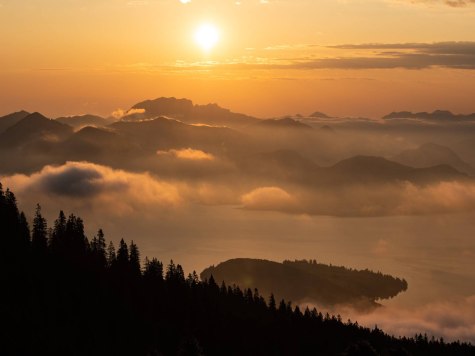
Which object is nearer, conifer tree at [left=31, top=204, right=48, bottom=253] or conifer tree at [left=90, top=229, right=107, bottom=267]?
conifer tree at [left=31, top=204, right=48, bottom=253]

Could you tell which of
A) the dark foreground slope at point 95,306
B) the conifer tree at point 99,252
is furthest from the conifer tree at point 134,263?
the conifer tree at point 99,252

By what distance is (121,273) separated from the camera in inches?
7082

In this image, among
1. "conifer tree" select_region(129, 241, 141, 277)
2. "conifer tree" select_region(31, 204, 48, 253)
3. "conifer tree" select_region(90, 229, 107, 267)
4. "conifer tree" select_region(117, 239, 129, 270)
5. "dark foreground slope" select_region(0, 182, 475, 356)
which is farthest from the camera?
"conifer tree" select_region(129, 241, 141, 277)

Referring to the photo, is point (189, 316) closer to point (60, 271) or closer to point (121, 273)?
point (121, 273)

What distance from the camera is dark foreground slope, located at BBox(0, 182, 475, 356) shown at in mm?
138125

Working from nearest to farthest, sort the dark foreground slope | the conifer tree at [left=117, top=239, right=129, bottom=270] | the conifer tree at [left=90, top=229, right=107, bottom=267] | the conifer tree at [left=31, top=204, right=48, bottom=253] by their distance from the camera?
the dark foreground slope
the conifer tree at [left=31, top=204, right=48, bottom=253]
the conifer tree at [left=90, top=229, right=107, bottom=267]
the conifer tree at [left=117, top=239, right=129, bottom=270]

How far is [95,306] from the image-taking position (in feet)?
512

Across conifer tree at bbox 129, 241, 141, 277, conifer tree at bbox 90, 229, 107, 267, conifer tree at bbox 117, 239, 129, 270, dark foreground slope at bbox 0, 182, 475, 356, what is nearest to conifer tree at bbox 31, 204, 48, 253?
dark foreground slope at bbox 0, 182, 475, 356

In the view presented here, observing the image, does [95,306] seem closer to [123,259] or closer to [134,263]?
[123,259]

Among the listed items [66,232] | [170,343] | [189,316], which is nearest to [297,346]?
[189,316]

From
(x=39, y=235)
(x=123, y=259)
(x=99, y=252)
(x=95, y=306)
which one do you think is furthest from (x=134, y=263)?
(x=95, y=306)

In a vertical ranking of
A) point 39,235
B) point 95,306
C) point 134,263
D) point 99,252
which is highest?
point 39,235

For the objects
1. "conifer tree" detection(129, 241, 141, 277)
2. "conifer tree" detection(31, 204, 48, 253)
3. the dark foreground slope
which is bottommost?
the dark foreground slope

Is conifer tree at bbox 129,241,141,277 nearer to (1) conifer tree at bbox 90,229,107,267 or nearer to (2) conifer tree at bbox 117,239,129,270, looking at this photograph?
(2) conifer tree at bbox 117,239,129,270
